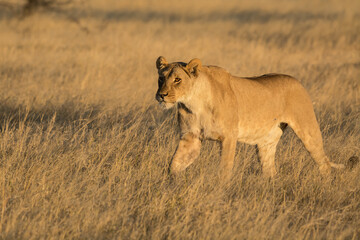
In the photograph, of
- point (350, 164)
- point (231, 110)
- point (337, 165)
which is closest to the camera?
point (231, 110)

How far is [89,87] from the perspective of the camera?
954 cm

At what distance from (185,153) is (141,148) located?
862 mm

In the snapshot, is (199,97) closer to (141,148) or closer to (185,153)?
(185,153)

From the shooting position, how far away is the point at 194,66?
16.7 ft

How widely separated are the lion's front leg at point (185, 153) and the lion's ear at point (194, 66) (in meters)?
0.62

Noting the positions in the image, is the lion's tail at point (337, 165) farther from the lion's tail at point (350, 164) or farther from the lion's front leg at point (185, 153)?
the lion's front leg at point (185, 153)

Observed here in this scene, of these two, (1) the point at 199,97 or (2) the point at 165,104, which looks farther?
(1) the point at 199,97

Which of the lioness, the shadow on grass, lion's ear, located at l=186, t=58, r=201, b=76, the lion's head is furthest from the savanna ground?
the shadow on grass

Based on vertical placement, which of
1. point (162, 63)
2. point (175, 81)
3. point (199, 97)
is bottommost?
point (199, 97)

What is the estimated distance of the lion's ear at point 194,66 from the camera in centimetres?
507

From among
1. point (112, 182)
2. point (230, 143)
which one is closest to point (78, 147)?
point (112, 182)

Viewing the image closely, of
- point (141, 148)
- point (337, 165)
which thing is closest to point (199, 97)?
point (141, 148)

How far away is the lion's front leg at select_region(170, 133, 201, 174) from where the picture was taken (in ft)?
17.5

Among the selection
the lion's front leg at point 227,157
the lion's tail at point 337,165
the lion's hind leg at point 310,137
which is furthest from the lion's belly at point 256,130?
the lion's tail at point 337,165
